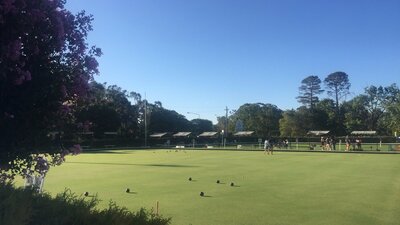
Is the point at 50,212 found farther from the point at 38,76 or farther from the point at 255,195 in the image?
the point at 255,195

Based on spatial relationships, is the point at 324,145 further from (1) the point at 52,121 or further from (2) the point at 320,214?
(1) the point at 52,121

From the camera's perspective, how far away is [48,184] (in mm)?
18938

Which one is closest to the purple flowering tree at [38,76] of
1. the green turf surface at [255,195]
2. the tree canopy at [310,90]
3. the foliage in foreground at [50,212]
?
the foliage in foreground at [50,212]

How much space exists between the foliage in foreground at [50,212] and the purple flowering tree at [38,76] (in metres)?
0.61

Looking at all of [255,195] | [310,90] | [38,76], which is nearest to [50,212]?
→ [38,76]

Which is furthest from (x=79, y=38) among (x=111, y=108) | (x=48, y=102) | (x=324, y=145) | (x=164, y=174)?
(x=111, y=108)

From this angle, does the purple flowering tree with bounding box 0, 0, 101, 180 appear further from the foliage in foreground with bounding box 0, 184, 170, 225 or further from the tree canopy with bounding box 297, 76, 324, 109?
the tree canopy with bounding box 297, 76, 324, 109

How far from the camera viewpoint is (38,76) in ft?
18.3

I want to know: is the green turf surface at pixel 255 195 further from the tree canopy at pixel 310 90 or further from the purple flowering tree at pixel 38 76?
the tree canopy at pixel 310 90

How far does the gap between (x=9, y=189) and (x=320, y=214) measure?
346 inches

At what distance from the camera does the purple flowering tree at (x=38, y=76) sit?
5180 mm

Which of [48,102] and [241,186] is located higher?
[48,102]

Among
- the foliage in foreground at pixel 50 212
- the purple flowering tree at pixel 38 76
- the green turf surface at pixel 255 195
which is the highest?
the purple flowering tree at pixel 38 76

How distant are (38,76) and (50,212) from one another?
64.1 inches
